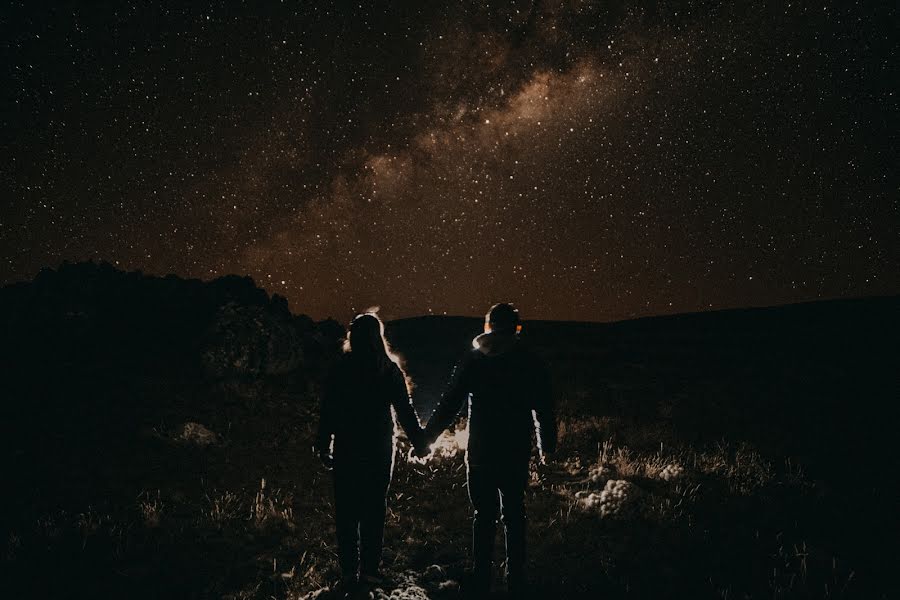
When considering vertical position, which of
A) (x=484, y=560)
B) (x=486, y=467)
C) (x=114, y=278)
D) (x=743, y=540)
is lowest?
(x=743, y=540)

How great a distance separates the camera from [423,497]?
633cm

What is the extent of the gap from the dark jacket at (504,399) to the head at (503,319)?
0.06 m

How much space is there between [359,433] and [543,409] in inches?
59.8

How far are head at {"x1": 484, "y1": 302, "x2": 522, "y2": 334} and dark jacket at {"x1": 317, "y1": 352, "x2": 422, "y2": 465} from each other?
0.94m

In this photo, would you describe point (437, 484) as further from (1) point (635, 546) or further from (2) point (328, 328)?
(2) point (328, 328)

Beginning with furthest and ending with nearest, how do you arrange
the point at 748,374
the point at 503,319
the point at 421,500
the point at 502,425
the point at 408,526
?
the point at 748,374, the point at 421,500, the point at 408,526, the point at 503,319, the point at 502,425

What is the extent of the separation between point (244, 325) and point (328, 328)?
6.29 metres

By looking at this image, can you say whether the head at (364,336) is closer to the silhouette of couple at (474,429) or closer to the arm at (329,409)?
the silhouette of couple at (474,429)

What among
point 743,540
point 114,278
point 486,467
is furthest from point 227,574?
point 114,278

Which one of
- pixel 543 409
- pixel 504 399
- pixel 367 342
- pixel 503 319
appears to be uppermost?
pixel 503 319

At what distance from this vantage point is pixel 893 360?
754 inches

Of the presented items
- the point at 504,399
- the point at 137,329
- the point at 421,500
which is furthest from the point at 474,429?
the point at 137,329

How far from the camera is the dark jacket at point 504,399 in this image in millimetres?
3467

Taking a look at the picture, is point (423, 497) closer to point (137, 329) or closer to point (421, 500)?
point (421, 500)
